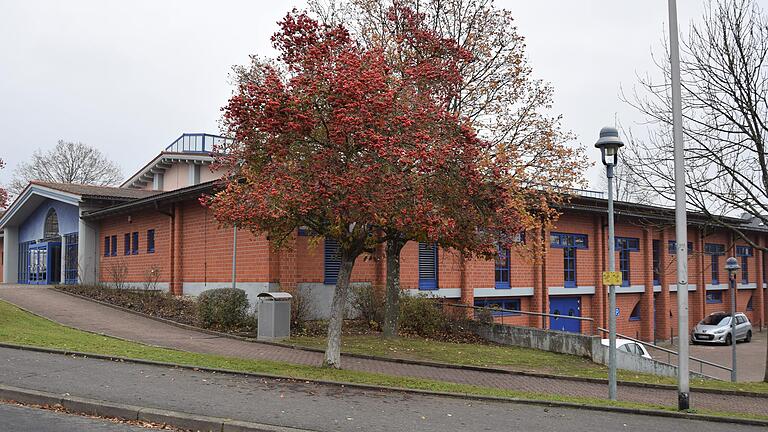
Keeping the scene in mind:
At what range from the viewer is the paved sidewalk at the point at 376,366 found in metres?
14.0

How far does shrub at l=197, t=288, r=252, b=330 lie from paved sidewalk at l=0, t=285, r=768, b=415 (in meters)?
0.67

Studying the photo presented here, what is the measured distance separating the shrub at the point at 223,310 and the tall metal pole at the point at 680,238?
39.9ft

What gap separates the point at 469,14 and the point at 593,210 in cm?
1405

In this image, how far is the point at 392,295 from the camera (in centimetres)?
1962

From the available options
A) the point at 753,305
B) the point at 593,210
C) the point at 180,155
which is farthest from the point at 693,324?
the point at 180,155

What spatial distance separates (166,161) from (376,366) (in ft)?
91.9

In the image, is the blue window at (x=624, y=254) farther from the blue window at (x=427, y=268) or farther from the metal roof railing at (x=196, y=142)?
the metal roof railing at (x=196, y=142)

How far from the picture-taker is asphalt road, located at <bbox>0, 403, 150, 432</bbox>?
26.7ft

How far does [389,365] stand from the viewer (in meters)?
15.6

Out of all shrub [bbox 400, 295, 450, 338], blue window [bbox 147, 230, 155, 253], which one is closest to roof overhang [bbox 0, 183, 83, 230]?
blue window [bbox 147, 230, 155, 253]

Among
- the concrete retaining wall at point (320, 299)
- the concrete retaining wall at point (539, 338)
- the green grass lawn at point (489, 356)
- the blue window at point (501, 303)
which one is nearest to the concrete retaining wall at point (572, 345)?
the concrete retaining wall at point (539, 338)

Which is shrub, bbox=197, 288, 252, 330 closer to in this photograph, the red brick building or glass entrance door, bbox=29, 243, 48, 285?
the red brick building

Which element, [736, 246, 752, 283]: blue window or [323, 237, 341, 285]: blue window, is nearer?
[323, 237, 341, 285]: blue window

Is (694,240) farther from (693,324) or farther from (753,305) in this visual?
(753,305)
